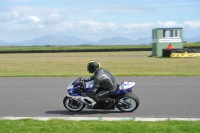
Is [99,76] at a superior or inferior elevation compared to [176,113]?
superior

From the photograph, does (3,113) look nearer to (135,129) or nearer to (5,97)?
(5,97)

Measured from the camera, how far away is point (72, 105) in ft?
34.4

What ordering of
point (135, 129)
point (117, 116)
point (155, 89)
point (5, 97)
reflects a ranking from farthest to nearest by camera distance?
point (155, 89) < point (5, 97) < point (117, 116) < point (135, 129)

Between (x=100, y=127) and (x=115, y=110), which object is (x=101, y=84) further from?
(x=100, y=127)

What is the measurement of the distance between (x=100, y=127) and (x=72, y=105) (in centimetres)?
286

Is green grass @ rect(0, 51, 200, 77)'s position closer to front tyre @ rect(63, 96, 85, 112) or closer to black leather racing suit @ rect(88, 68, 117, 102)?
front tyre @ rect(63, 96, 85, 112)

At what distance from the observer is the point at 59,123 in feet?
26.7

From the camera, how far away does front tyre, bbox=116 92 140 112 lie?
10133 mm

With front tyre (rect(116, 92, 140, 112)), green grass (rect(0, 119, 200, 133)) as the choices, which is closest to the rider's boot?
front tyre (rect(116, 92, 140, 112))

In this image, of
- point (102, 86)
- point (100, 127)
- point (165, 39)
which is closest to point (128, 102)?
point (102, 86)

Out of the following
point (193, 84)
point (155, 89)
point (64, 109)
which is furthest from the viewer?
point (193, 84)

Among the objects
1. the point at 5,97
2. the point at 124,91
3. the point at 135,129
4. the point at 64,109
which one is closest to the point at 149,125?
the point at 135,129

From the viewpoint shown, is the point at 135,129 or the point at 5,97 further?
the point at 5,97

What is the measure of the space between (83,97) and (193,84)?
6998 millimetres
